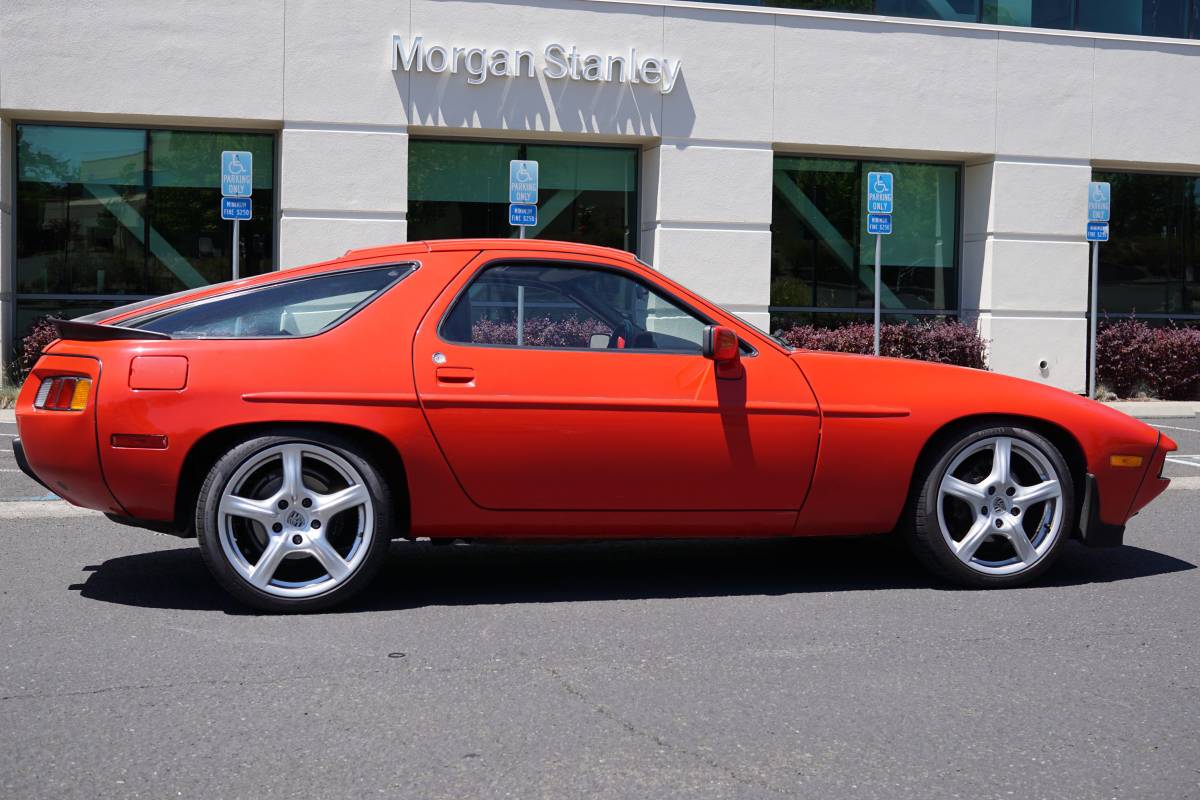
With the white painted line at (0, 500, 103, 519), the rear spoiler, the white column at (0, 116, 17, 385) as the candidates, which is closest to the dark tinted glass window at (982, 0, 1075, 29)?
the white column at (0, 116, 17, 385)

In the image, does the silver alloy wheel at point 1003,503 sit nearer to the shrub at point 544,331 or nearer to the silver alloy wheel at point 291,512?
the shrub at point 544,331

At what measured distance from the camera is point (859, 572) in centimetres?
641

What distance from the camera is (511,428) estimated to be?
5.45 m

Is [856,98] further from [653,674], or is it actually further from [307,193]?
[653,674]

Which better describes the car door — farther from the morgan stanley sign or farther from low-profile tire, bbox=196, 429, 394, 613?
the morgan stanley sign

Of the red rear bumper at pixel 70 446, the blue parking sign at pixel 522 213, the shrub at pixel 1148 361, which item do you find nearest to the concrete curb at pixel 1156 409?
the shrub at pixel 1148 361

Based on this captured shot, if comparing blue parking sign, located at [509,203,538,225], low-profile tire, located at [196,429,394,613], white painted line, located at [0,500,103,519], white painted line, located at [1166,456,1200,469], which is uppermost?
blue parking sign, located at [509,203,538,225]

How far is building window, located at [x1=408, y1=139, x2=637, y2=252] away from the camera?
1831 centimetres

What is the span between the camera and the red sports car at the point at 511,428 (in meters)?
5.29

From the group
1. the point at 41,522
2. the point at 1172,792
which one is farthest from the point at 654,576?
the point at 41,522

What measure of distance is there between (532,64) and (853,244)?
5608 mm

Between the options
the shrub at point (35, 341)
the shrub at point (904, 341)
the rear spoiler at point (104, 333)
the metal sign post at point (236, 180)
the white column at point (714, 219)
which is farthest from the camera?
the shrub at point (904, 341)

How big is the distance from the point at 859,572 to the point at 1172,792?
2873 millimetres

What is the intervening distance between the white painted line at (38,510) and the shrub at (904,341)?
12369 mm
